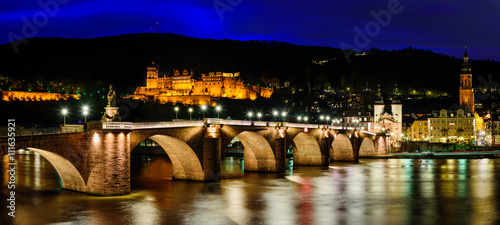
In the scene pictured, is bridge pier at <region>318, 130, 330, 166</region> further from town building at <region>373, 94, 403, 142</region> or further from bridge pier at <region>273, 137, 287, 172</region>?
town building at <region>373, 94, 403, 142</region>

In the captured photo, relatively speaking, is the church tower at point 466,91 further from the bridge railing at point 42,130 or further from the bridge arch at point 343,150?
the bridge railing at point 42,130

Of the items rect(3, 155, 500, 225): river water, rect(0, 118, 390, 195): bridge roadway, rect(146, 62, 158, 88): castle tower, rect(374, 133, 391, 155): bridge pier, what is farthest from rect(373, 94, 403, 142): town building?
rect(146, 62, 158, 88): castle tower

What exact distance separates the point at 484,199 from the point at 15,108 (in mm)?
114643

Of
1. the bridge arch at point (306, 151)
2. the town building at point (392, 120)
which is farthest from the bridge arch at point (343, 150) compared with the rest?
the town building at point (392, 120)

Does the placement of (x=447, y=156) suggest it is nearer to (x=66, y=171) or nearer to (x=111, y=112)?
(x=111, y=112)

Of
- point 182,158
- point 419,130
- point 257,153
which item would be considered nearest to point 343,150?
point 257,153

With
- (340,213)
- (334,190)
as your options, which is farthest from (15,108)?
(340,213)

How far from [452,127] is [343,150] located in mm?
58822

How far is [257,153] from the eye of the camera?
57500mm

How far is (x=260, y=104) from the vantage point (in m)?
174

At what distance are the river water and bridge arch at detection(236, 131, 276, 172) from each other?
12.4 ft

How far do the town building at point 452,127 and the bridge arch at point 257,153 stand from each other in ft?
273

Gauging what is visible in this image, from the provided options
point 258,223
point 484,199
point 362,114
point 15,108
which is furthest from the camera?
point 362,114

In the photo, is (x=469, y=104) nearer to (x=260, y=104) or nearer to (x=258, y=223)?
(x=260, y=104)
